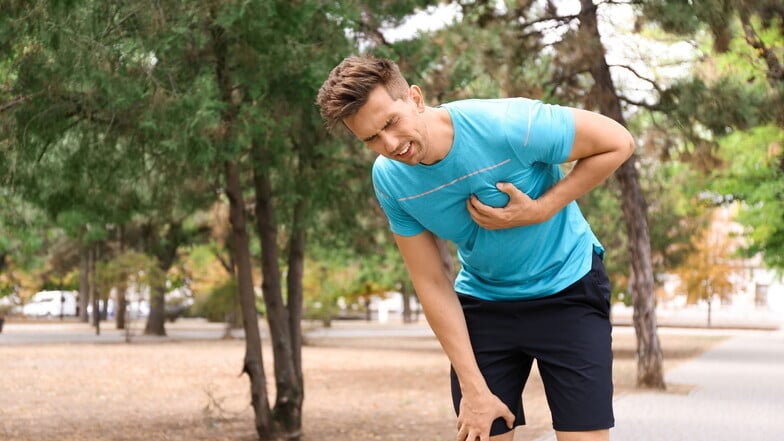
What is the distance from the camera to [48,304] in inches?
2616

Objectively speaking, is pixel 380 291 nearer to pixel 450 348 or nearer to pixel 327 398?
pixel 327 398

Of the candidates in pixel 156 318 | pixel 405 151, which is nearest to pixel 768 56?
pixel 405 151

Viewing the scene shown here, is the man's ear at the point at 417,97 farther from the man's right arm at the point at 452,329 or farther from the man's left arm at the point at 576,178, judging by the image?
the man's right arm at the point at 452,329

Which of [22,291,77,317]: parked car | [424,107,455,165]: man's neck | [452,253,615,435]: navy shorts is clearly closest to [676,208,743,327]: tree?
[452,253,615,435]: navy shorts

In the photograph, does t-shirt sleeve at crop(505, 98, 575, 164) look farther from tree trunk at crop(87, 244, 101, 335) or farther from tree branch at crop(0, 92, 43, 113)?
tree trunk at crop(87, 244, 101, 335)

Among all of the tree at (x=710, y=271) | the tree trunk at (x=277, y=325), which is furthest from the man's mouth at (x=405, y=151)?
the tree at (x=710, y=271)

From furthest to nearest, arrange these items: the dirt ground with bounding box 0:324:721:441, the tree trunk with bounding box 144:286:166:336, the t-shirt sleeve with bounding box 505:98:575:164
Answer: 1. the tree trunk with bounding box 144:286:166:336
2. the dirt ground with bounding box 0:324:721:441
3. the t-shirt sleeve with bounding box 505:98:575:164

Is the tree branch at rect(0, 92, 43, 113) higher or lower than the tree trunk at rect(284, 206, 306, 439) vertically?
higher

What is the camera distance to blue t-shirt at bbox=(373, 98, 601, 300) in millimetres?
2973

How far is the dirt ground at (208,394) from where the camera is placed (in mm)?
12062

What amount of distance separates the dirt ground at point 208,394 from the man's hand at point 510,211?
808 cm

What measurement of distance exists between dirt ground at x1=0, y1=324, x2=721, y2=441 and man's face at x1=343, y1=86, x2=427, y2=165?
8350 mm

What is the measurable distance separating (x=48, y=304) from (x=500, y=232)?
220 feet

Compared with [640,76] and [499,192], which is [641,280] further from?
[499,192]
